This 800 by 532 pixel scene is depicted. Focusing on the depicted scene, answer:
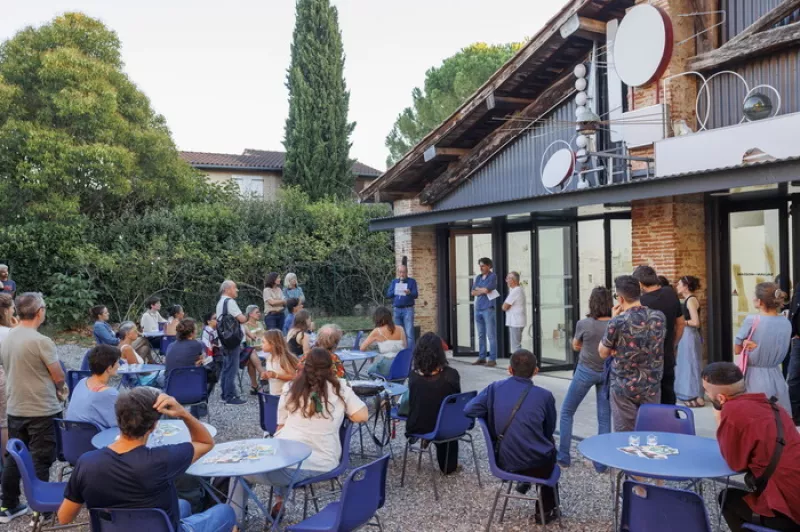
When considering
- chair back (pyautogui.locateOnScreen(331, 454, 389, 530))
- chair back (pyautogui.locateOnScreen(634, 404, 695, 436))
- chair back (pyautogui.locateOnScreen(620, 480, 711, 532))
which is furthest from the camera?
chair back (pyautogui.locateOnScreen(634, 404, 695, 436))

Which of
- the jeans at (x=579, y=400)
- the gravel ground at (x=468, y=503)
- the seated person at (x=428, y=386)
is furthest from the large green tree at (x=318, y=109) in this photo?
the jeans at (x=579, y=400)

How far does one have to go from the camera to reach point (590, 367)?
5398mm

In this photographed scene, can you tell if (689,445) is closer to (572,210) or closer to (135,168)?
(572,210)

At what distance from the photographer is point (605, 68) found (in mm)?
9195

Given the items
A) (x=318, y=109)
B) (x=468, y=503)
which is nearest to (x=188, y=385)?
(x=468, y=503)

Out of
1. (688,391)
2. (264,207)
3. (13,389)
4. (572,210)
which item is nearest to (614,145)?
(572,210)

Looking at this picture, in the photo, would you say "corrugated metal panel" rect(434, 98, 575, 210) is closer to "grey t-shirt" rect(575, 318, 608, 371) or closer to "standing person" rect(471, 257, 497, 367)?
"standing person" rect(471, 257, 497, 367)

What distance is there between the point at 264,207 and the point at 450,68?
18.2 metres

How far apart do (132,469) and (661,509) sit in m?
2.44

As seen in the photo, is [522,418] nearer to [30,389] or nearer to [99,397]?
[99,397]

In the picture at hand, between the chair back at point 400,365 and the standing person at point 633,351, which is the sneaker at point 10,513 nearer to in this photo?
the chair back at point 400,365

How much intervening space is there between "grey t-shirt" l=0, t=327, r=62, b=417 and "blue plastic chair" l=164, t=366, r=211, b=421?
78.0 inches

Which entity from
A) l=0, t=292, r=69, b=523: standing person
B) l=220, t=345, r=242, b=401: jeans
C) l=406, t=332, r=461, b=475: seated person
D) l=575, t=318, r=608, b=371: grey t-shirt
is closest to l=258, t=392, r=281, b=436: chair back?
l=406, t=332, r=461, b=475: seated person

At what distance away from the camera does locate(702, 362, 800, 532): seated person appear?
309 cm
